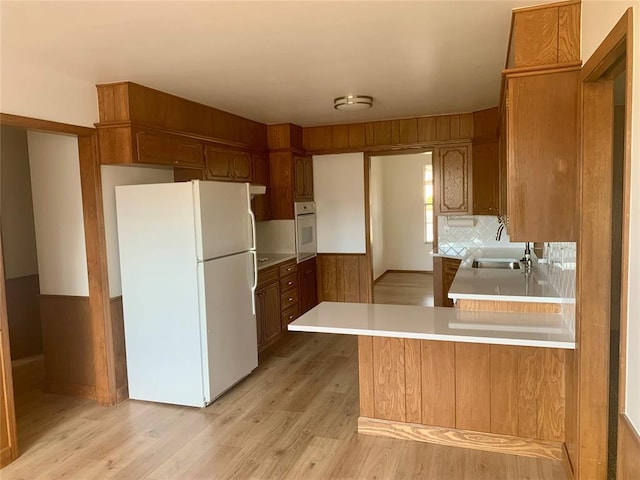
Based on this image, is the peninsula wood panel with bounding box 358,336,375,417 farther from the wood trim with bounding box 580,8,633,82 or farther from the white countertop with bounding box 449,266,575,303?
the wood trim with bounding box 580,8,633,82

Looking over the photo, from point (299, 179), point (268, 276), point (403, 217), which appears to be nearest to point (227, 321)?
point (268, 276)

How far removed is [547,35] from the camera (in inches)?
92.1

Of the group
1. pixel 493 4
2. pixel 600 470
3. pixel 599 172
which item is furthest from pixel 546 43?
pixel 600 470

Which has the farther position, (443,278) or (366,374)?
(443,278)

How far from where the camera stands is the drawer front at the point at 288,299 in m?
5.20

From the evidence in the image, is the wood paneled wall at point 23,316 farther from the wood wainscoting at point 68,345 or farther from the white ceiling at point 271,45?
the white ceiling at point 271,45

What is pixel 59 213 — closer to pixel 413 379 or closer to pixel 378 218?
pixel 413 379

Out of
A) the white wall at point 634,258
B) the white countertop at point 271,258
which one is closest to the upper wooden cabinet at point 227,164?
the white countertop at point 271,258

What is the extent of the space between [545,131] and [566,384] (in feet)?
→ 4.67

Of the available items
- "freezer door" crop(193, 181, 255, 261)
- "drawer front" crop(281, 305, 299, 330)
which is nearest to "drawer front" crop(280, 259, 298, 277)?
"drawer front" crop(281, 305, 299, 330)

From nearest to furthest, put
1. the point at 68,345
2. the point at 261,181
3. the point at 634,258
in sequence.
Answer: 1. the point at 634,258
2. the point at 68,345
3. the point at 261,181

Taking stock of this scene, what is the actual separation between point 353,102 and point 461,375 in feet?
8.39

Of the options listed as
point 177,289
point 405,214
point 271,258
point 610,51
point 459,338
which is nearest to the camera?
point 610,51

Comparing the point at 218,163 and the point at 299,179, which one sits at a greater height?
the point at 218,163
